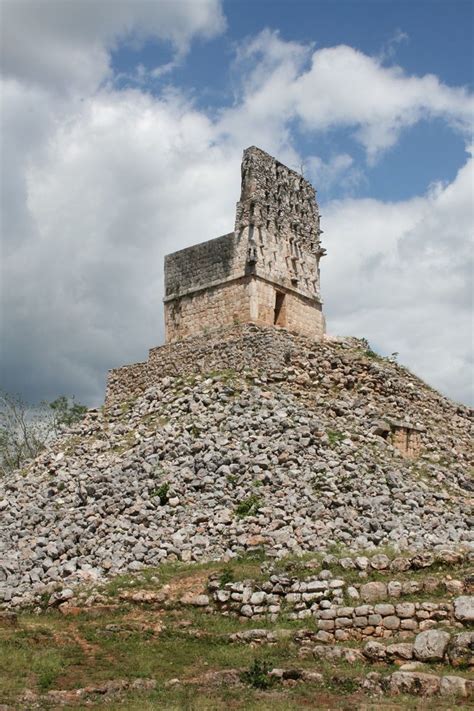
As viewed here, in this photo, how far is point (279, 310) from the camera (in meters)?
26.9

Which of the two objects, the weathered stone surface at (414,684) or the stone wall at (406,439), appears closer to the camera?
the weathered stone surface at (414,684)

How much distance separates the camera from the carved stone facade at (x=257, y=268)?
25.9 meters

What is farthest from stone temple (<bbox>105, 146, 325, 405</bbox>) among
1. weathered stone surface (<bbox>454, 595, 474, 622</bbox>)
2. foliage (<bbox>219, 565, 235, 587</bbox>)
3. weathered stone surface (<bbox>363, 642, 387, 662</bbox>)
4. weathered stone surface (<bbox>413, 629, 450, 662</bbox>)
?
weathered stone surface (<bbox>413, 629, 450, 662</bbox>)

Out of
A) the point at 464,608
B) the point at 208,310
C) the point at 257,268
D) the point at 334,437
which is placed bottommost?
the point at 464,608

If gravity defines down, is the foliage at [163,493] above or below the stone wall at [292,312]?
below

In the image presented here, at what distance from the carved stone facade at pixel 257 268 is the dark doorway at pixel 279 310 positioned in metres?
0.03

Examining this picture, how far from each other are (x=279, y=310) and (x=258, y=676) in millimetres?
16629

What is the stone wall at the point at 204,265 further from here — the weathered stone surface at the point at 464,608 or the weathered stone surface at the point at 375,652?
the weathered stone surface at the point at 375,652

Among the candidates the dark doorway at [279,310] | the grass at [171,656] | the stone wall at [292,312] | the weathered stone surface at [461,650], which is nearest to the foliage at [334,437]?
the grass at [171,656]

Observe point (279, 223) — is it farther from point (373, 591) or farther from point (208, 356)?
point (373, 591)

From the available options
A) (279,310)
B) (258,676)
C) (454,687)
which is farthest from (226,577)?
(279,310)

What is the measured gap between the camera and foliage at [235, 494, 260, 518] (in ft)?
56.9

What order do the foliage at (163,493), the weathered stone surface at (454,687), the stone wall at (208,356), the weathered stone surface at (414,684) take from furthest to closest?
the stone wall at (208,356), the foliage at (163,493), the weathered stone surface at (414,684), the weathered stone surface at (454,687)

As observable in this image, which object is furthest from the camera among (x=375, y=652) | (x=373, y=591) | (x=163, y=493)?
(x=163, y=493)
